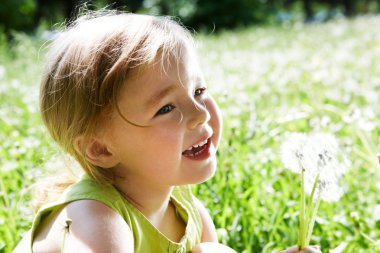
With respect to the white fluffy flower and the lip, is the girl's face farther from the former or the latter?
the white fluffy flower

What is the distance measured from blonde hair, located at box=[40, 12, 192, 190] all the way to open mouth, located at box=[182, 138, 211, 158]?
208 mm

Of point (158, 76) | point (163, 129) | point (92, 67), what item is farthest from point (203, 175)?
point (92, 67)

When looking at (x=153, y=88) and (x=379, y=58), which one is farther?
(x=379, y=58)

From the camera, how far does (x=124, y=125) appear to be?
1493 millimetres

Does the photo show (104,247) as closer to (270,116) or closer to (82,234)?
(82,234)

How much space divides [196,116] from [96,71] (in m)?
0.25

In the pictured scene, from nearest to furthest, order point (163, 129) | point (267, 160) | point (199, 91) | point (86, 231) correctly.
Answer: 1. point (86, 231)
2. point (163, 129)
3. point (199, 91)
4. point (267, 160)

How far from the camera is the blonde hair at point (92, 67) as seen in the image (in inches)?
58.5

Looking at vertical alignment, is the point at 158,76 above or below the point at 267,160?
above

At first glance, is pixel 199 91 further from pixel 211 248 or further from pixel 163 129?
pixel 211 248

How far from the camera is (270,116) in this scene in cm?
319

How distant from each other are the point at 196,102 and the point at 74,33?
35 centimetres

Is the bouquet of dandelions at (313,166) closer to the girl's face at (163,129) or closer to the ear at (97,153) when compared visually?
the girl's face at (163,129)

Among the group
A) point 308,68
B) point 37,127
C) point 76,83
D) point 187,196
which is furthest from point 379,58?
point 76,83
